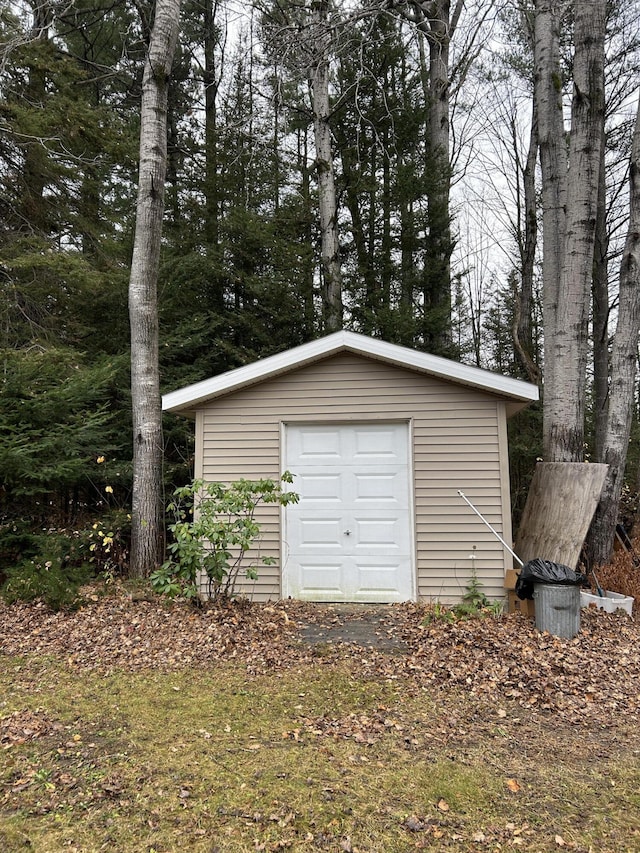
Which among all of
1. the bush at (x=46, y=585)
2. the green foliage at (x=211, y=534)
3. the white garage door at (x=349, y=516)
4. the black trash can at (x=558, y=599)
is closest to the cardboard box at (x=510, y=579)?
the black trash can at (x=558, y=599)

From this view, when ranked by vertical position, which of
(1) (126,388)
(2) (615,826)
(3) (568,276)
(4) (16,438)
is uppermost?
(3) (568,276)

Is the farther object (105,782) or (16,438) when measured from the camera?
(16,438)

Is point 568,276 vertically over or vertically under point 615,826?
over

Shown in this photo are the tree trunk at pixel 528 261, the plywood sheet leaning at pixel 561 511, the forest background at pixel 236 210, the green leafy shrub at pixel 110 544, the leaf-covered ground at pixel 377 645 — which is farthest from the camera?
the tree trunk at pixel 528 261

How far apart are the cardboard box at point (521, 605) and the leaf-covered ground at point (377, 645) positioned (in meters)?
0.13

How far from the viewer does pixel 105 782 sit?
8.80 ft

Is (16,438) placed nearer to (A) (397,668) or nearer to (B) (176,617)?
(B) (176,617)

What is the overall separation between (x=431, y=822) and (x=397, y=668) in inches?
70.0

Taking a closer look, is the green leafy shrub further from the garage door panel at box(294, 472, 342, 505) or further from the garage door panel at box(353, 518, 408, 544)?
the garage door panel at box(353, 518, 408, 544)

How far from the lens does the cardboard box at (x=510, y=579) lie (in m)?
5.43

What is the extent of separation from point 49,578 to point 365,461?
3.62 meters

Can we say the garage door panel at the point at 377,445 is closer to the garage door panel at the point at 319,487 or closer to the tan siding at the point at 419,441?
the tan siding at the point at 419,441

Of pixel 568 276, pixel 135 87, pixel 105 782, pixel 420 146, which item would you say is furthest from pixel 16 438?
pixel 420 146

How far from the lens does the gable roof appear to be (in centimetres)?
556
